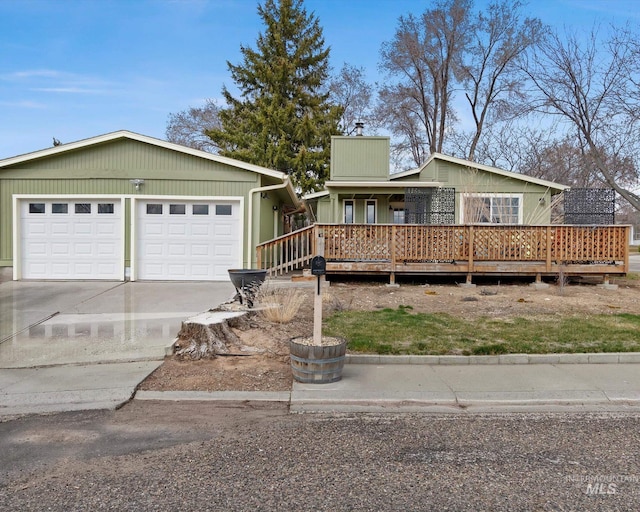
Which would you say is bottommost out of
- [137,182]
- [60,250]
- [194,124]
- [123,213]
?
[60,250]

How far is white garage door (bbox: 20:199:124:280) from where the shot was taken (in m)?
11.8

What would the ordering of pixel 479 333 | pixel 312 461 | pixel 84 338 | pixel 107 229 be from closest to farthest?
pixel 312 461 → pixel 84 338 → pixel 479 333 → pixel 107 229

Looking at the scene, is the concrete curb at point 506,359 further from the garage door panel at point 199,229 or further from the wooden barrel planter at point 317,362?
the garage door panel at point 199,229

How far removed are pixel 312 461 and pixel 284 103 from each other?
25.3m

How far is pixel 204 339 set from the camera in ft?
18.0

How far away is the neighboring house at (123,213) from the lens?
11758mm

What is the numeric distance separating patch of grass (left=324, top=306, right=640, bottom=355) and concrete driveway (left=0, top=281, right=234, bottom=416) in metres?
2.56

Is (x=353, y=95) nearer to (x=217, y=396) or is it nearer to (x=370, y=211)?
(x=370, y=211)

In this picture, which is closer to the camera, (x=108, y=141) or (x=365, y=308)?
(x=365, y=308)

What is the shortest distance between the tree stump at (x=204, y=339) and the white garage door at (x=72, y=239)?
7076mm

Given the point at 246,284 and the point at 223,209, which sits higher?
the point at 223,209

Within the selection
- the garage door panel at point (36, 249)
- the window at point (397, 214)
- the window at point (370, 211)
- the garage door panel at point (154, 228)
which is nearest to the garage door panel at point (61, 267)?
the garage door panel at point (36, 249)

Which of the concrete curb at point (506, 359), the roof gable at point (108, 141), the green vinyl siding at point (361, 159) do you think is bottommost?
the concrete curb at point (506, 359)

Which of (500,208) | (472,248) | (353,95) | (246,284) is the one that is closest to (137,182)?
(246,284)
